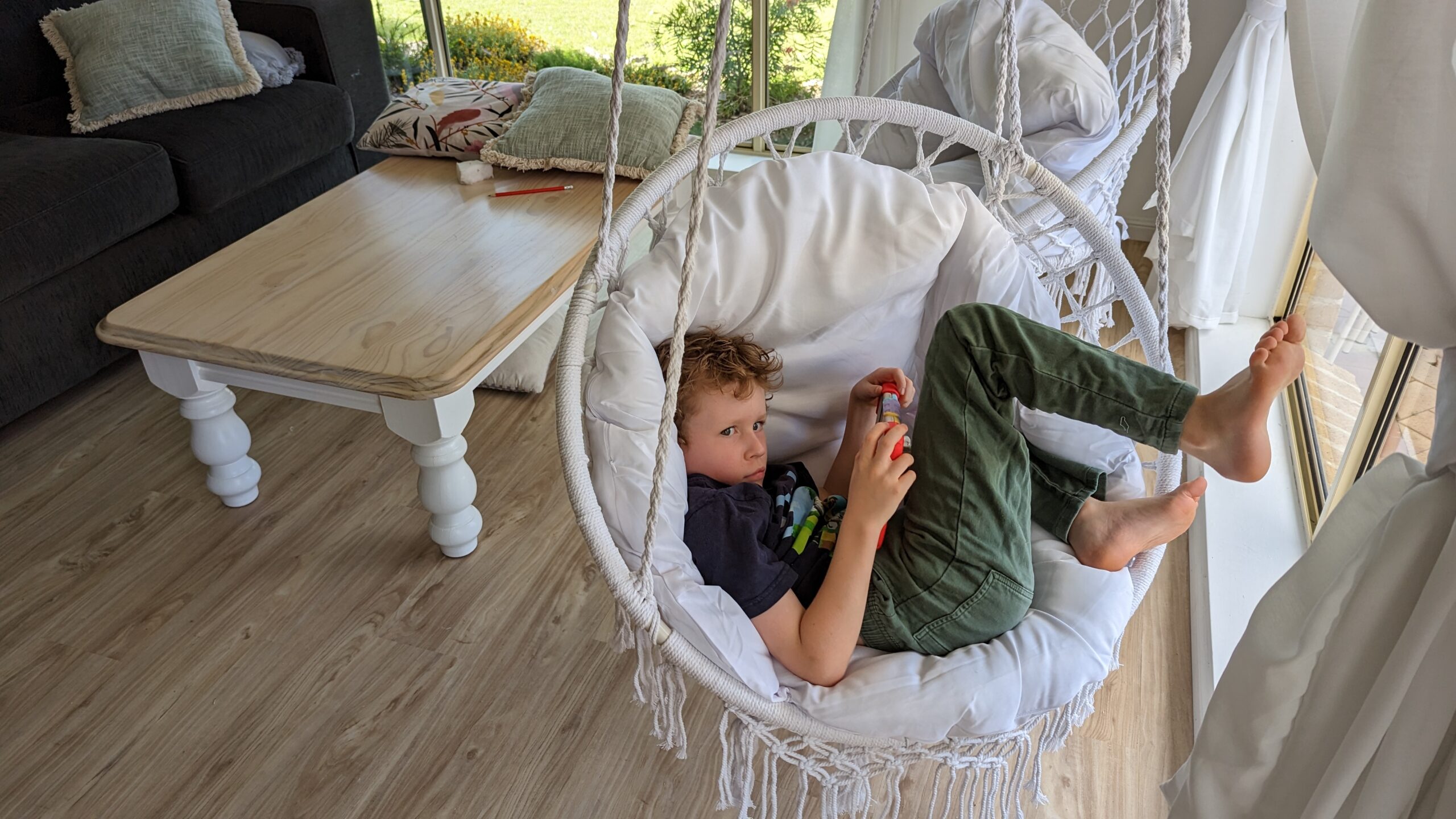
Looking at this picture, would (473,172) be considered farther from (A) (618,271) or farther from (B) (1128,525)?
(B) (1128,525)

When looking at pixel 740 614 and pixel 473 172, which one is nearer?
pixel 740 614

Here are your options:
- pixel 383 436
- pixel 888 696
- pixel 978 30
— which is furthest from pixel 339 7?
pixel 888 696

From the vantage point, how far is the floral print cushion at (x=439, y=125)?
2.25 metres

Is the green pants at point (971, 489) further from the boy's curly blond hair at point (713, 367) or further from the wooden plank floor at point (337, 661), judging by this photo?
the wooden plank floor at point (337, 661)

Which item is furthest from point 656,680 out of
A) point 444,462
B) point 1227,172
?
point 1227,172

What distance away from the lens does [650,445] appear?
102cm

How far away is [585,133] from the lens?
7.10ft

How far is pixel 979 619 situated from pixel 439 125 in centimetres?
178

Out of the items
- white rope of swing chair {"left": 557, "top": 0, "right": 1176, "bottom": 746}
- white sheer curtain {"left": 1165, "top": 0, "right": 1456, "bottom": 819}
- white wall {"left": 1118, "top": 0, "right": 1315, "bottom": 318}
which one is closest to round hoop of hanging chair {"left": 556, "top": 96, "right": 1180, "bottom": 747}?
white rope of swing chair {"left": 557, "top": 0, "right": 1176, "bottom": 746}

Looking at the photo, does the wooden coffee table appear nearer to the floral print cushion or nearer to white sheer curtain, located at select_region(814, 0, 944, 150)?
the floral print cushion

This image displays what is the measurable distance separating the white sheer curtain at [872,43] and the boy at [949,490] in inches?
65.3

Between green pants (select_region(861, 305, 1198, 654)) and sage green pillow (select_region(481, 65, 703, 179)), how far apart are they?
1.29m

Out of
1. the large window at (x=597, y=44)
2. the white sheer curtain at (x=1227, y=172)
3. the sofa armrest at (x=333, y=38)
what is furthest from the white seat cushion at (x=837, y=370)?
the large window at (x=597, y=44)

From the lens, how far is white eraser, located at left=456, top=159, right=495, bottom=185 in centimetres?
215
